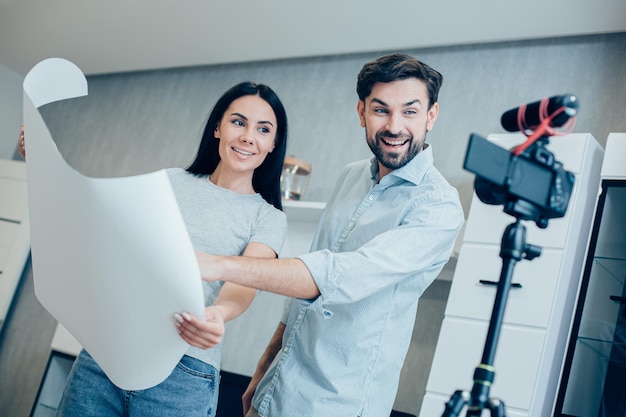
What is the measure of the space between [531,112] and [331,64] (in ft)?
10.3

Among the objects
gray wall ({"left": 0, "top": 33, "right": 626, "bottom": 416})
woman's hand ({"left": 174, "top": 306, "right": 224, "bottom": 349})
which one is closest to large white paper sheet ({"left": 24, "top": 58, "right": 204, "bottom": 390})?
woman's hand ({"left": 174, "top": 306, "right": 224, "bottom": 349})

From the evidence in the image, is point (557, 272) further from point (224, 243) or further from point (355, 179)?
point (224, 243)

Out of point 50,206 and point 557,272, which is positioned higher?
point 557,272

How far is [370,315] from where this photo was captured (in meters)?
1.40

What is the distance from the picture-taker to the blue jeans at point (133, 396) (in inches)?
50.2

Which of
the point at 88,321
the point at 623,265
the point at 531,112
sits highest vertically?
the point at 623,265

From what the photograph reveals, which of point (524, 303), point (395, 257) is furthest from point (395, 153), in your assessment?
point (524, 303)

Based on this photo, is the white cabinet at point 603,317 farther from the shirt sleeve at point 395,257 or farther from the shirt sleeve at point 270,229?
the shirt sleeve at point 270,229

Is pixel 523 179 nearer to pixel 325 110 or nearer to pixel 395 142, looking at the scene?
pixel 395 142

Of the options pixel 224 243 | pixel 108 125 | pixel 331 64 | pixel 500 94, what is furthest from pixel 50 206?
pixel 108 125

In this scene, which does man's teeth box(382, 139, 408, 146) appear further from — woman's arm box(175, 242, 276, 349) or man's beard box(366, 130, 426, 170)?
woman's arm box(175, 242, 276, 349)

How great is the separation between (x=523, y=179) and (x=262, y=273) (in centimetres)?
43

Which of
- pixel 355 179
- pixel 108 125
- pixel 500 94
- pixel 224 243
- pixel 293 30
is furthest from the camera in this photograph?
pixel 108 125

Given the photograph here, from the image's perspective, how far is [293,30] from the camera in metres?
3.83
